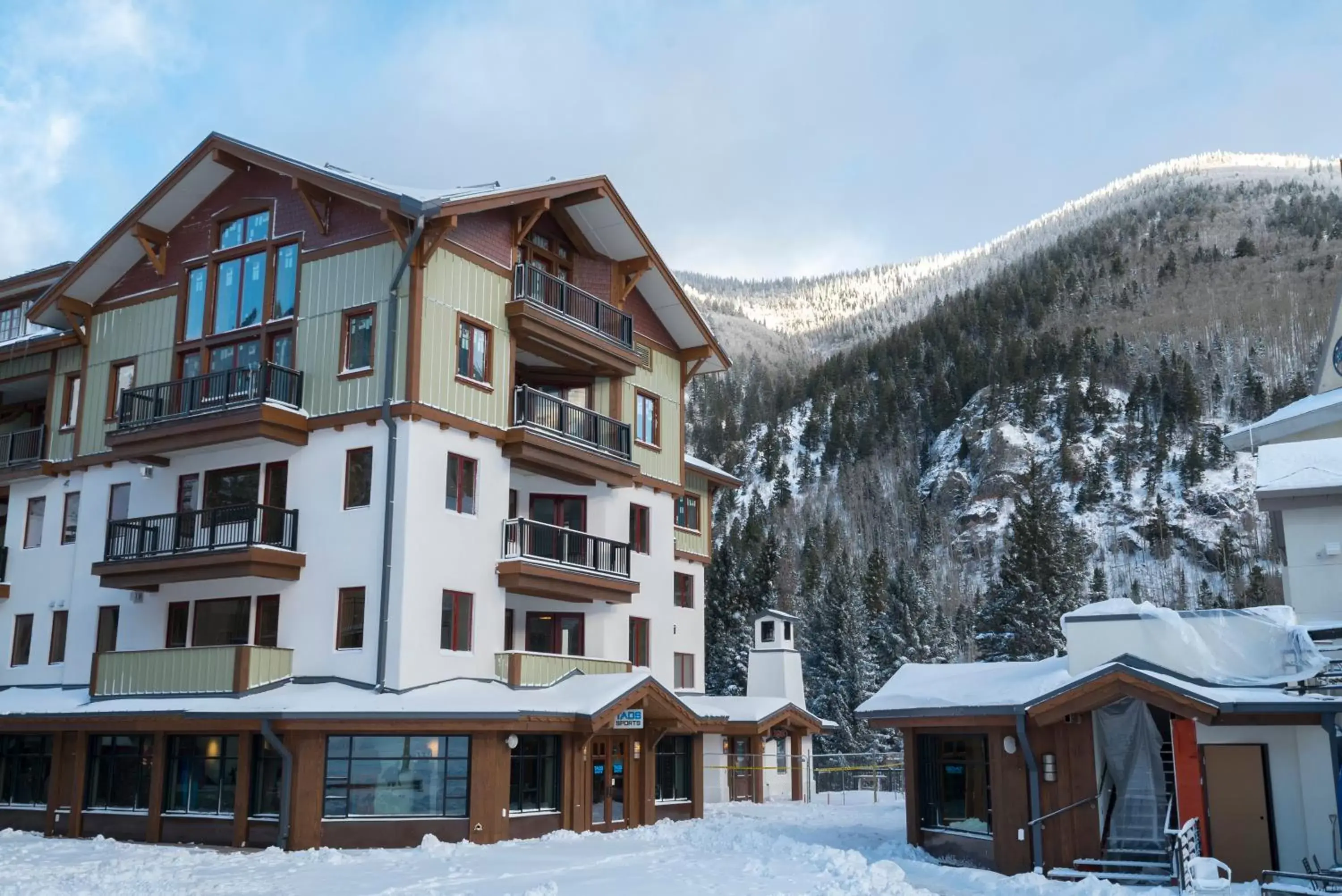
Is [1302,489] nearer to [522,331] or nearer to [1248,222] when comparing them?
[522,331]

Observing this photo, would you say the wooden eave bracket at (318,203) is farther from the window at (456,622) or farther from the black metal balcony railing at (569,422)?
the window at (456,622)

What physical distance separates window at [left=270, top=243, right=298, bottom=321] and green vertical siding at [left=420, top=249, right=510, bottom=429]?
3.79m

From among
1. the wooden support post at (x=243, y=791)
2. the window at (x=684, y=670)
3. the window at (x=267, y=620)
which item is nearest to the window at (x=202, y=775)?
the wooden support post at (x=243, y=791)

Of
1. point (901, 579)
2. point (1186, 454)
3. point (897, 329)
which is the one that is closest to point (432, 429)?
point (901, 579)

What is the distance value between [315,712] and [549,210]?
45.6 feet

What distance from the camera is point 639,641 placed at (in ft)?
109

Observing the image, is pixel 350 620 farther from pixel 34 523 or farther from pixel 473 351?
pixel 34 523

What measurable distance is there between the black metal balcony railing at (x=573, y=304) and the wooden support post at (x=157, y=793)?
42.1ft

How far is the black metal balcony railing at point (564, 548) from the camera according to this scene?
27422mm

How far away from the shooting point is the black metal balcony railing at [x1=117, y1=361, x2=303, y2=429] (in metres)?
26.5

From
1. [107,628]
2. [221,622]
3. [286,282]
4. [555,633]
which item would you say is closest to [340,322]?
[286,282]

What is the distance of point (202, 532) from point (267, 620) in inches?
99.1

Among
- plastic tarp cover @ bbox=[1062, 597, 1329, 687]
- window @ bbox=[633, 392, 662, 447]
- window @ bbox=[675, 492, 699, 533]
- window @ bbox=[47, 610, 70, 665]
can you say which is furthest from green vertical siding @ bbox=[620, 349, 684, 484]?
window @ bbox=[47, 610, 70, 665]

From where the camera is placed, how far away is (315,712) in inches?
901
